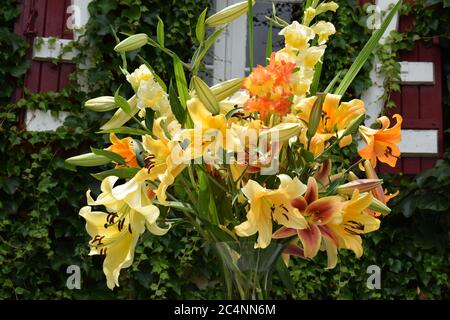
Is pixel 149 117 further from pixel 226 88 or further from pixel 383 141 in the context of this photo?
pixel 383 141

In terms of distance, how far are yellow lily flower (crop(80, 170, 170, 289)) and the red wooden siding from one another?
2.27 meters

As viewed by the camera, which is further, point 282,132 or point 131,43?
point 131,43

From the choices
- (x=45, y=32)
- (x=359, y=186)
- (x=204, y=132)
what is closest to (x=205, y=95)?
(x=204, y=132)

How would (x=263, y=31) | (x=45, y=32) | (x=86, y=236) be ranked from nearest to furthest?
(x=86, y=236) → (x=45, y=32) → (x=263, y=31)

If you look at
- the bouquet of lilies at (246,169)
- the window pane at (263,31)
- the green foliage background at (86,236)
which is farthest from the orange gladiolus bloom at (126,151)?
the window pane at (263,31)

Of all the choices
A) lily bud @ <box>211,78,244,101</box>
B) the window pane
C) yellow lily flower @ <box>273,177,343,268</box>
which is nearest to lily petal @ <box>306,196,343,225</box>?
yellow lily flower @ <box>273,177,343,268</box>

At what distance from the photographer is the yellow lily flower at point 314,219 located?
0.83 meters

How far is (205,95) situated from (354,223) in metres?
0.28

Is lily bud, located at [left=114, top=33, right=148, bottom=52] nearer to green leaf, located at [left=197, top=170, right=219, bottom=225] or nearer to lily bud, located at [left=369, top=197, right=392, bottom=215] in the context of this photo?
green leaf, located at [left=197, top=170, right=219, bottom=225]

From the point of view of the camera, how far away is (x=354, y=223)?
863 millimetres

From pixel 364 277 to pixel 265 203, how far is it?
2303 millimetres

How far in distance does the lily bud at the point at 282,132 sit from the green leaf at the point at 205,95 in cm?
8

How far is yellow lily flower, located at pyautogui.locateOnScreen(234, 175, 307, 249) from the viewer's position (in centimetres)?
82
